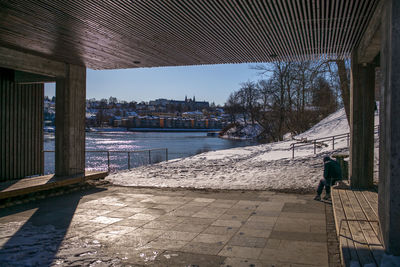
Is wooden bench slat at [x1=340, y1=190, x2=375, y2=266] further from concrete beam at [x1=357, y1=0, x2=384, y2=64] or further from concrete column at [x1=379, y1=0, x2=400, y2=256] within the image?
concrete beam at [x1=357, y1=0, x2=384, y2=64]

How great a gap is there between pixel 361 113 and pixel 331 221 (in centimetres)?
298

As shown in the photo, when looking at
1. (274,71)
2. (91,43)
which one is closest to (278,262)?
(91,43)

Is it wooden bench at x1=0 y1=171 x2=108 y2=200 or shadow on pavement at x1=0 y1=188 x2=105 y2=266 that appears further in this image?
wooden bench at x1=0 y1=171 x2=108 y2=200

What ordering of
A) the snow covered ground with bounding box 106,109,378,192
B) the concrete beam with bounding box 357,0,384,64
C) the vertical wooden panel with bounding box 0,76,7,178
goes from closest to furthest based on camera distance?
the concrete beam with bounding box 357,0,384,64 → the vertical wooden panel with bounding box 0,76,7,178 → the snow covered ground with bounding box 106,109,378,192

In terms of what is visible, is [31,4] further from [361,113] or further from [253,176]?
[253,176]

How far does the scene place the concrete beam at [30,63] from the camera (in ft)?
28.8

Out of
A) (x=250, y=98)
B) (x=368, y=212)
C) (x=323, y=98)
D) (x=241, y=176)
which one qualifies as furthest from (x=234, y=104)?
(x=368, y=212)

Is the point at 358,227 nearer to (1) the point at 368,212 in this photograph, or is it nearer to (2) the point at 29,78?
(1) the point at 368,212

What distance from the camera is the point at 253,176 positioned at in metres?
12.3

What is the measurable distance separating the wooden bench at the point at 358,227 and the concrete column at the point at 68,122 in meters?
7.50

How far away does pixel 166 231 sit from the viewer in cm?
614

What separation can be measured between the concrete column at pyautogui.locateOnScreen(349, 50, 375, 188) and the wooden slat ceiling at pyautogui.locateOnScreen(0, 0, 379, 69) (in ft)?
2.84

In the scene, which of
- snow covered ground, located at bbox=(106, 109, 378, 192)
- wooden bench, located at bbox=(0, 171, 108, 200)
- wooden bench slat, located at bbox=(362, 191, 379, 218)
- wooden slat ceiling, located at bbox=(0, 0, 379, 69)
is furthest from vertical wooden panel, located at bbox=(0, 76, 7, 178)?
wooden bench slat, located at bbox=(362, 191, 379, 218)

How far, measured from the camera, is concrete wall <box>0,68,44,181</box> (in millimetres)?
10648
